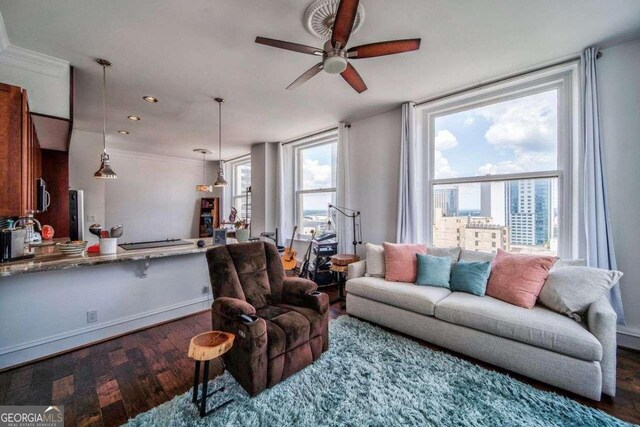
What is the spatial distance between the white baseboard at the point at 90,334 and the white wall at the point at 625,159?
14.7ft

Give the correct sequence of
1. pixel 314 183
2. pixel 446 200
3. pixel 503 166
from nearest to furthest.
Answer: pixel 503 166 < pixel 446 200 < pixel 314 183

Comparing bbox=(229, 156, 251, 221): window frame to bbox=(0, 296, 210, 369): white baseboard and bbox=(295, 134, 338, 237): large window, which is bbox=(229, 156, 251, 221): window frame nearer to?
bbox=(295, 134, 338, 237): large window

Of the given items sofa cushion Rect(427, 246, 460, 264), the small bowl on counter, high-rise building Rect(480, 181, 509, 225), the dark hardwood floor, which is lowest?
the dark hardwood floor

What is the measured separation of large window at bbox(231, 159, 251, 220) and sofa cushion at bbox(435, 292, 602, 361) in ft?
20.1

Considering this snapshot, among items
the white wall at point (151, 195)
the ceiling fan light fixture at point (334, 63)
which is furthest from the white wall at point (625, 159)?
the white wall at point (151, 195)

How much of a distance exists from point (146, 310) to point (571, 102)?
506 centimetres

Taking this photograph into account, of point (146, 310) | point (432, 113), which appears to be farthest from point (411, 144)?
point (146, 310)

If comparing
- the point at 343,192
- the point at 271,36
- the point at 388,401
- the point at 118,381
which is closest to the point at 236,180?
the point at 343,192

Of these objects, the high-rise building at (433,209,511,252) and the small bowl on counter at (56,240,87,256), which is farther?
the high-rise building at (433,209,511,252)

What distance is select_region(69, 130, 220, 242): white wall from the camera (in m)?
6.43

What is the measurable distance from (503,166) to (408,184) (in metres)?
1.11

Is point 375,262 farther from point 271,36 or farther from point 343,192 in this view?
point 271,36

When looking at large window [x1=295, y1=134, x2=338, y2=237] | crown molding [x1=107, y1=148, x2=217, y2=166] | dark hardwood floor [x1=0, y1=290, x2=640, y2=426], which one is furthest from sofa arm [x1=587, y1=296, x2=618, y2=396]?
crown molding [x1=107, y1=148, x2=217, y2=166]

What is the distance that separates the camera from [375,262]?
A: 3277mm
